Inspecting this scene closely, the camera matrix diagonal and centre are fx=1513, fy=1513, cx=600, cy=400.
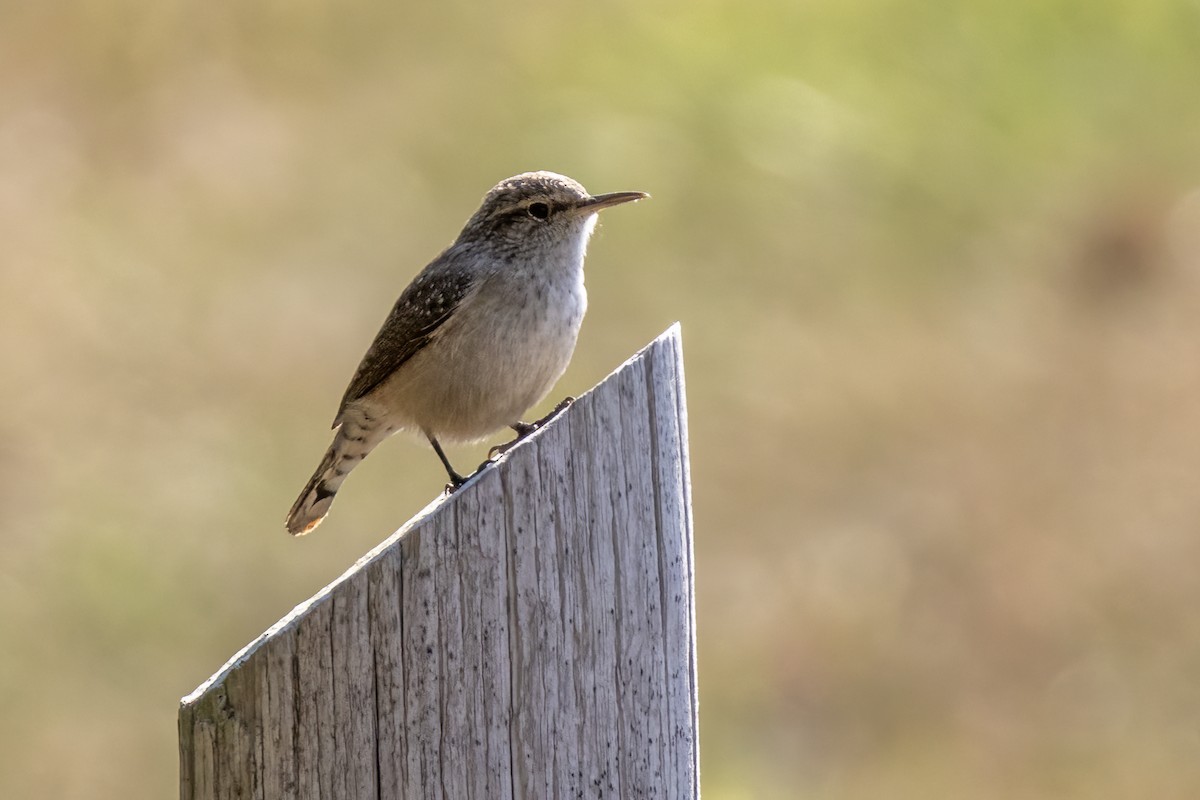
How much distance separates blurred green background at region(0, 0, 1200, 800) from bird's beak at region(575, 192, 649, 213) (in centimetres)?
331

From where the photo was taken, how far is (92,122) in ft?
34.7

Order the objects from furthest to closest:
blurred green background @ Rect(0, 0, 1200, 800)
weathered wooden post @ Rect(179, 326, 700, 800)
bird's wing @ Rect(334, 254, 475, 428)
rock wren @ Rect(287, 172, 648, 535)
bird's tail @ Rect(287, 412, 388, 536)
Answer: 1. blurred green background @ Rect(0, 0, 1200, 800)
2. bird's tail @ Rect(287, 412, 388, 536)
3. bird's wing @ Rect(334, 254, 475, 428)
4. rock wren @ Rect(287, 172, 648, 535)
5. weathered wooden post @ Rect(179, 326, 700, 800)

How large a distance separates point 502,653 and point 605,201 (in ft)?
9.11

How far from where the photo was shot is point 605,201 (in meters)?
5.14

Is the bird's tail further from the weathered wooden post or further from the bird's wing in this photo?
the weathered wooden post

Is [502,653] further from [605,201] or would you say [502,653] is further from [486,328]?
[605,201]

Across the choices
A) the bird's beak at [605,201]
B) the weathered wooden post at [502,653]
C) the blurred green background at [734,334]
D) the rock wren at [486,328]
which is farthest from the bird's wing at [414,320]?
the blurred green background at [734,334]

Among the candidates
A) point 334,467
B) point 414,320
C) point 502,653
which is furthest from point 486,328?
point 502,653

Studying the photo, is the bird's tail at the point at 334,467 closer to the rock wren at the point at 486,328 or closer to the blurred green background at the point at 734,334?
the rock wren at the point at 486,328

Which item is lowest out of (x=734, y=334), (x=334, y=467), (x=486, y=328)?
(x=334, y=467)

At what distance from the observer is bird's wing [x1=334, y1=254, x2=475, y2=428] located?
5219 millimetres

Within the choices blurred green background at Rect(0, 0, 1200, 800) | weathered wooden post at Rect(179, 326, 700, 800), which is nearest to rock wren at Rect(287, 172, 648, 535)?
weathered wooden post at Rect(179, 326, 700, 800)

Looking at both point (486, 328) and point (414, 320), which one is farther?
point (414, 320)

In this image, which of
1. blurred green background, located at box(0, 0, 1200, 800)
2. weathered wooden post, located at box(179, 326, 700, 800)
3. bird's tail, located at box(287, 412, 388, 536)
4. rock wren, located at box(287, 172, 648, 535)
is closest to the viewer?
weathered wooden post, located at box(179, 326, 700, 800)
